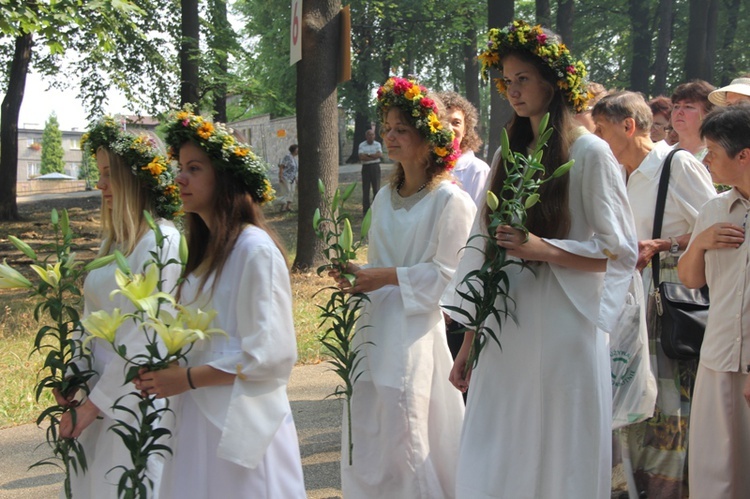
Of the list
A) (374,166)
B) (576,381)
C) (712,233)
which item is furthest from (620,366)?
(374,166)

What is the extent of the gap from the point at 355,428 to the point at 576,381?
4.50 ft

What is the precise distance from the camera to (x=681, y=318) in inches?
178

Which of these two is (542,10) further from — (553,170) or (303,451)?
(553,170)

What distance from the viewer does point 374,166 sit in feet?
66.5

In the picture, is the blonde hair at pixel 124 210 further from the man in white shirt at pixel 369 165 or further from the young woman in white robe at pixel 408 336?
the man in white shirt at pixel 369 165

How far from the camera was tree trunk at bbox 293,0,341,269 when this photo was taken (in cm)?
1073

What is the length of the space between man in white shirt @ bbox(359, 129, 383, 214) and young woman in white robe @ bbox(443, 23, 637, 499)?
631 inches

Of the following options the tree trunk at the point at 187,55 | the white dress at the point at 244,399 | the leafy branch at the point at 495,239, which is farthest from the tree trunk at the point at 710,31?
the white dress at the point at 244,399

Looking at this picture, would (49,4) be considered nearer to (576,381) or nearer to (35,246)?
(35,246)

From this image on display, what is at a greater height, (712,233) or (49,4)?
(49,4)

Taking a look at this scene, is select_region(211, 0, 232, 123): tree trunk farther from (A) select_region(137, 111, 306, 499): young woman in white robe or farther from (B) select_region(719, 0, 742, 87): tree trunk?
(B) select_region(719, 0, 742, 87): tree trunk

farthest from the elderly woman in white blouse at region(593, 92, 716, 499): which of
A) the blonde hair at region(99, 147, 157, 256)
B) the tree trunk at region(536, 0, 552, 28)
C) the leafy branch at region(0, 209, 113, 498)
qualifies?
the tree trunk at region(536, 0, 552, 28)

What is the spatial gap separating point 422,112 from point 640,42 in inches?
1203

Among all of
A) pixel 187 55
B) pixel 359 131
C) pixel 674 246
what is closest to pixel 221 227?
pixel 674 246
